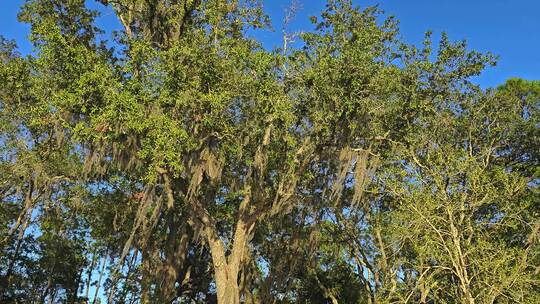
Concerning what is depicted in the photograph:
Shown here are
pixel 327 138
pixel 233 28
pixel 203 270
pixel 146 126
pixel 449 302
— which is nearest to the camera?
pixel 146 126

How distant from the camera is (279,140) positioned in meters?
14.1

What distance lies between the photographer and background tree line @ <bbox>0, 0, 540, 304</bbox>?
13000 mm

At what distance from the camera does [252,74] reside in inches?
523

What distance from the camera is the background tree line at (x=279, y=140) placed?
1300cm

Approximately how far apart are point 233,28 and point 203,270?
11.2 meters

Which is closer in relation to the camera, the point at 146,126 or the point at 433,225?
the point at 146,126

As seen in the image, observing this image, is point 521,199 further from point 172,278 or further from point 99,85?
point 99,85

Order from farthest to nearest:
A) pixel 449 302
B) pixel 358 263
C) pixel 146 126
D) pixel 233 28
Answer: pixel 358 263 < pixel 449 302 < pixel 233 28 < pixel 146 126

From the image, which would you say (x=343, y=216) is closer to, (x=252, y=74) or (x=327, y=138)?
(x=327, y=138)

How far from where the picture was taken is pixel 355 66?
1295 cm

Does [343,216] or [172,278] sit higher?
[343,216]

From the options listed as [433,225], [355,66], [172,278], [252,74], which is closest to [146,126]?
[252,74]

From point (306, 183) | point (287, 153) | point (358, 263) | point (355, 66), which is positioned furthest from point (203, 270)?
point (355, 66)

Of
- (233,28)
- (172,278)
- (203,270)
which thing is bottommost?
(172,278)
